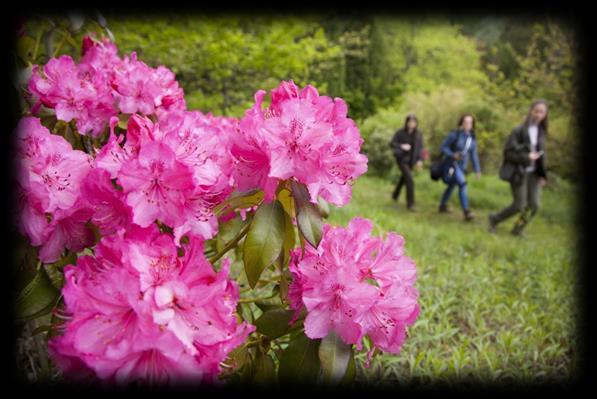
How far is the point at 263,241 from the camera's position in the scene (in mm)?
984

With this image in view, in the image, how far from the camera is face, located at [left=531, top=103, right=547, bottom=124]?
18.7 feet

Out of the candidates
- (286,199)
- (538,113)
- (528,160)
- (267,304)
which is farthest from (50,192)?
(538,113)

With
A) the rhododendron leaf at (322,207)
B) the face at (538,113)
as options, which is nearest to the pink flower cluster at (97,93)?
the rhododendron leaf at (322,207)

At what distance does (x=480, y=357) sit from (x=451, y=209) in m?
5.81

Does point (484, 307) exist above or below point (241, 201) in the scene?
below

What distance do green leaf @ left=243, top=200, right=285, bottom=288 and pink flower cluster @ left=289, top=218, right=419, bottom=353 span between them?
0.32ft

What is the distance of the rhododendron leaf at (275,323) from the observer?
3.65 feet

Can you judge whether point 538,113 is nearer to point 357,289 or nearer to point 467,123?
point 467,123

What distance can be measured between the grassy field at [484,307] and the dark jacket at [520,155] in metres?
0.81

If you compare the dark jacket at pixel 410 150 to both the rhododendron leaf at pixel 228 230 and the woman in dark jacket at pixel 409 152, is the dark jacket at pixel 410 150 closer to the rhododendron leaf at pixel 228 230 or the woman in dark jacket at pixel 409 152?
the woman in dark jacket at pixel 409 152

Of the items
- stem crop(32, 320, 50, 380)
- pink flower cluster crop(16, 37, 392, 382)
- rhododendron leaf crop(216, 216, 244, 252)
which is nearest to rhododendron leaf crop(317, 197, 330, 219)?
pink flower cluster crop(16, 37, 392, 382)

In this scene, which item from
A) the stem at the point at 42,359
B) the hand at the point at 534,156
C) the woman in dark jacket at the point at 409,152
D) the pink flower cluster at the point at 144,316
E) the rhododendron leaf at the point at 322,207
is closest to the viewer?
the pink flower cluster at the point at 144,316

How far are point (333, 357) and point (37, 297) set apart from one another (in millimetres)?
653

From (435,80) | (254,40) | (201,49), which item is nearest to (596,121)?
(254,40)
